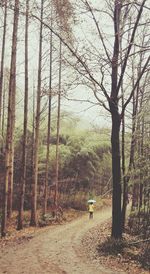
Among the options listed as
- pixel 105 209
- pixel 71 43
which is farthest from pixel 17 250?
pixel 105 209

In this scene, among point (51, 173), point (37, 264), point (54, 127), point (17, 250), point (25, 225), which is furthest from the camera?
point (54, 127)

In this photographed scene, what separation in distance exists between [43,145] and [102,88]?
18223 millimetres

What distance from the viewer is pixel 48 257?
37.1 feet

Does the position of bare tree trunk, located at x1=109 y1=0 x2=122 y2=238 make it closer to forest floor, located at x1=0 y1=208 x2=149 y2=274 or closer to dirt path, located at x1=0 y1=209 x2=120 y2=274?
forest floor, located at x1=0 y1=208 x2=149 y2=274

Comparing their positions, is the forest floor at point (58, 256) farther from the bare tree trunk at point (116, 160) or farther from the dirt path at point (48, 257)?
the bare tree trunk at point (116, 160)

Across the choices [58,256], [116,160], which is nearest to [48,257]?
[58,256]

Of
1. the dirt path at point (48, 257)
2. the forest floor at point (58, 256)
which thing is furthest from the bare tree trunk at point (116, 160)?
the dirt path at point (48, 257)

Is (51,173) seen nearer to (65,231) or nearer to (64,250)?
(65,231)

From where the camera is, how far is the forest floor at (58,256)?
989 cm

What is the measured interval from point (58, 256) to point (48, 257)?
0.34 meters

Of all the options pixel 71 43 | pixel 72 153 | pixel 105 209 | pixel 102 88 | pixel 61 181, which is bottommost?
pixel 105 209

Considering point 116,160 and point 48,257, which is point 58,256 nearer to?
point 48,257

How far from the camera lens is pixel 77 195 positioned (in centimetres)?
2909

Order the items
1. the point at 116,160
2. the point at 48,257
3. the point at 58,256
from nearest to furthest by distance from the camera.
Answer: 1. the point at 48,257
2. the point at 58,256
3. the point at 116,160
